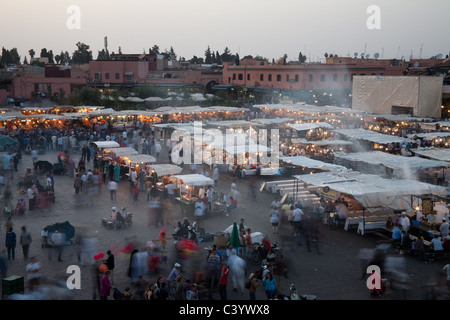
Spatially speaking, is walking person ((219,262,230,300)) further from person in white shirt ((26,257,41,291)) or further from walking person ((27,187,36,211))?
walking person ((27,187,36,211))

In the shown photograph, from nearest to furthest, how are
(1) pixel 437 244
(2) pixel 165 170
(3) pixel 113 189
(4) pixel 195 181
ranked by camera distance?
(1) pixel 437 244 < (4) pixel 195 181 < (3) pixel 113 189 < (2) pixel 165 170

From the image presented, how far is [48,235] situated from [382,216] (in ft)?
28.6

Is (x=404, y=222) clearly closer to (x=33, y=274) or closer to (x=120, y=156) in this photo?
(x=33, y=274)

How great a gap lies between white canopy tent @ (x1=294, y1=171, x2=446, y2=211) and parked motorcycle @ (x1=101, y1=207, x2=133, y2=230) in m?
5.16

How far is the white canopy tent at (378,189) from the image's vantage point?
1270 centimetres

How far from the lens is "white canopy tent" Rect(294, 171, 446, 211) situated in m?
12.7

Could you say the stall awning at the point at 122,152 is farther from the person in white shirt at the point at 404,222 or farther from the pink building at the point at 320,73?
the pink building at the point at 320,73

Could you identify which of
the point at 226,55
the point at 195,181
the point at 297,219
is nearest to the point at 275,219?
the point at 297,219

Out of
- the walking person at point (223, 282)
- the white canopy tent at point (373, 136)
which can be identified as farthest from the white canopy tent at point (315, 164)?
the walking person at point (223, 282)

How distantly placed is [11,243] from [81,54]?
322 ft

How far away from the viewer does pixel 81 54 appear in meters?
102

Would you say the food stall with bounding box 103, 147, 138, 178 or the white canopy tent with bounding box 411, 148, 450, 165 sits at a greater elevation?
the white canopy tent with bounding box 411, 148, 450, 165

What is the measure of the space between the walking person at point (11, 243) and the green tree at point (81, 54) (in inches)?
3759

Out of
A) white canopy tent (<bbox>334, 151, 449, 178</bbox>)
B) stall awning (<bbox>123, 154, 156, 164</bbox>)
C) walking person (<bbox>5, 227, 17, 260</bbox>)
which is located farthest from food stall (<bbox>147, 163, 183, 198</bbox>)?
white canopy tent (<bbox>334, 151, 449, 178</bbox>)
